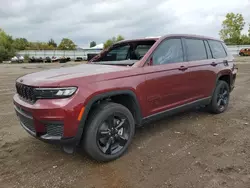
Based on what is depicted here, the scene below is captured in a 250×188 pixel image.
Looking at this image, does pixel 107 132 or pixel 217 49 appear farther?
pixel 217 49

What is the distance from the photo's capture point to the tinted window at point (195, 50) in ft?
15.1

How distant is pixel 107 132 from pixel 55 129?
0.72 meters

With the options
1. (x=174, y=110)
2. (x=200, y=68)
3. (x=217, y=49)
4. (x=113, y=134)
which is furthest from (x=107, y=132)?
(x=217, y=49)

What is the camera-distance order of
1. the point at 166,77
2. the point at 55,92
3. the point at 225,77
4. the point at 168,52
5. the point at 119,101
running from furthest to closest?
the point at 225,77 → the point at 168,52 → the point at 166,77 → the point at 119,101 → the point at 55,92

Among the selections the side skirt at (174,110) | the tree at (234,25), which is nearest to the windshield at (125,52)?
the side skirt at (174,110)

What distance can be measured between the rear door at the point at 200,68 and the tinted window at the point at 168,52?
26 centimetres

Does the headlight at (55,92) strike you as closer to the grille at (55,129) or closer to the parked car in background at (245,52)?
the grille at (55,129)

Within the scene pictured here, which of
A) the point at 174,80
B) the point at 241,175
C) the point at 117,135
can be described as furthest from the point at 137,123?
the point at 241,175

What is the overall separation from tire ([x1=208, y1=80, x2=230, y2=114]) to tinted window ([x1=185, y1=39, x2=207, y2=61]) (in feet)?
2.83

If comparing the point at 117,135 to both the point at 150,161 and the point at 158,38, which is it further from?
the point at 158,38

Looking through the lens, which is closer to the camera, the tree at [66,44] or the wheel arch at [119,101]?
the wheel arch at [119,101]

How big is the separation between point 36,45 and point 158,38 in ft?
305

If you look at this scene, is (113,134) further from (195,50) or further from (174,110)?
(195,50)

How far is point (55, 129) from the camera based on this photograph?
2.90 meters
